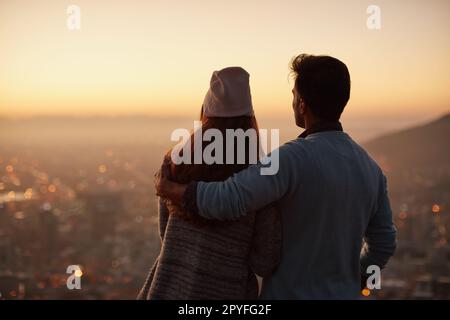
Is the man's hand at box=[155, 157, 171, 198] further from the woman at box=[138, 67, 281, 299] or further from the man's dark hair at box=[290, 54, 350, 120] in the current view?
the man's dark hair at box=[290, 54, 350, 120]

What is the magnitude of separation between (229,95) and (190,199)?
0.83 ft

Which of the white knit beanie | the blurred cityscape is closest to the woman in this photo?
the white knit beanie

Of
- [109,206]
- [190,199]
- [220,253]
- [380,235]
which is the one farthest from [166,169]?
[109,206]

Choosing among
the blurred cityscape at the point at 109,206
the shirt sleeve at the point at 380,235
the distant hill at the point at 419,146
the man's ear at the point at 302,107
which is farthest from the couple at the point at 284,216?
the distant hill at the point at 419,146

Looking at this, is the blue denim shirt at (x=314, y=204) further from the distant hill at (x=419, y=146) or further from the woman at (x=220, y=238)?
the distant hill at (x=419, y=146)

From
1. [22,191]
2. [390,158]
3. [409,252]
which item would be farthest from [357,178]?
[22,191]

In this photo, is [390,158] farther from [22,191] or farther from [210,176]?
[210,176]

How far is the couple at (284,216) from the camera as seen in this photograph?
4.46 ft

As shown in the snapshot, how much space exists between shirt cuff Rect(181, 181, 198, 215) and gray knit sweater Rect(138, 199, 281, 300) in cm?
5

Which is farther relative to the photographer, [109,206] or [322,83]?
[109,206]

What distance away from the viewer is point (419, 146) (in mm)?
15992

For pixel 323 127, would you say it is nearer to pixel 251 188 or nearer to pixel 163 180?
pixel 251 188

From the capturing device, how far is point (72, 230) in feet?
45.1

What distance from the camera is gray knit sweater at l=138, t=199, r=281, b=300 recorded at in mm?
1386
